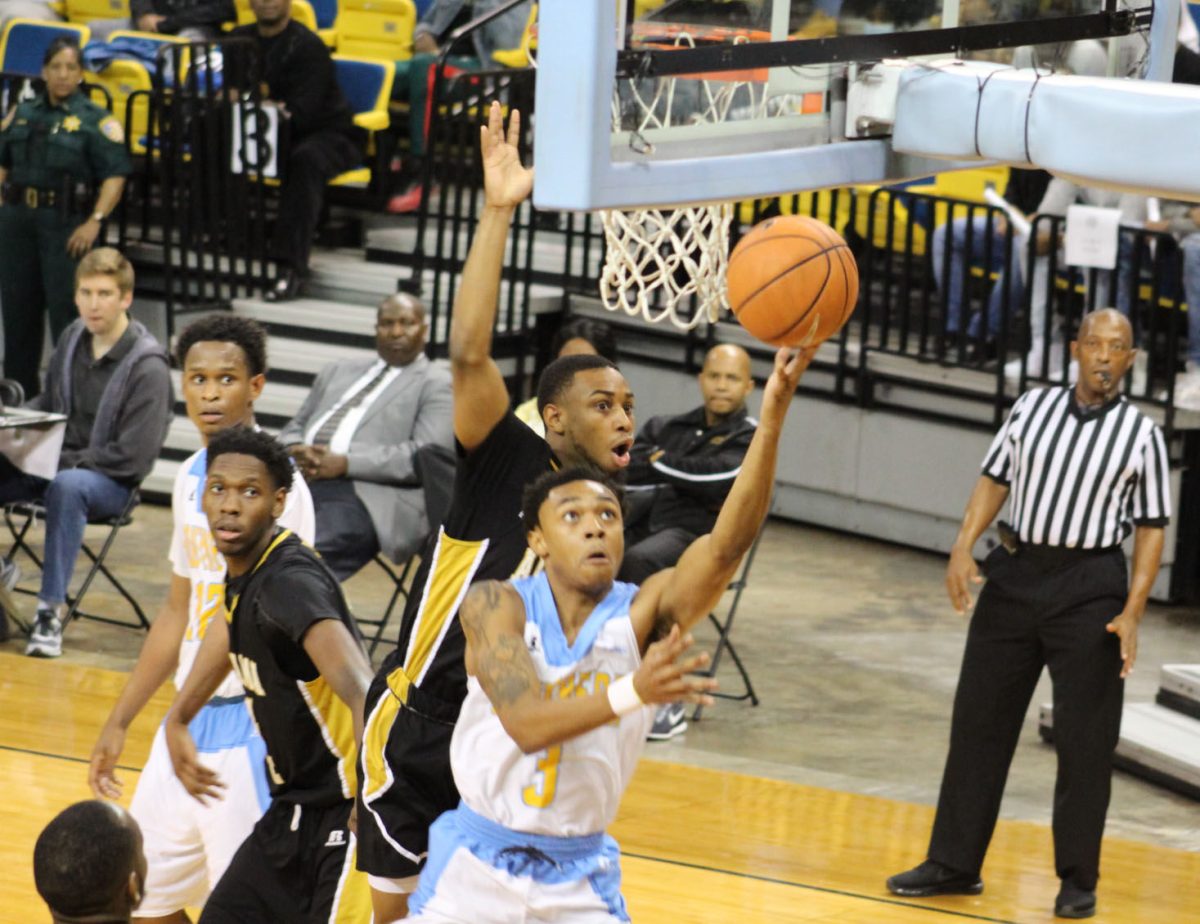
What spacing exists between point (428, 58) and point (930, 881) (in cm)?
837

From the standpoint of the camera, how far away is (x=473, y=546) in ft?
14.1

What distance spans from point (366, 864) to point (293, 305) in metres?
8.06

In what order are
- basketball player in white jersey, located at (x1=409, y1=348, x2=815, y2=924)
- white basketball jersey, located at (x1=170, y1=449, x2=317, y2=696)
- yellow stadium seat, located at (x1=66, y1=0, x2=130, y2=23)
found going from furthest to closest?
yellow stadium seat, located at (x1=66, y1=0, x2=130, y2=23)
white basketball jersey, located at (x1=170, y1=449, x2=317, y2=696)
basketball player in white jersey, located at (x1=409, y1=348, x2=815, y2=924)

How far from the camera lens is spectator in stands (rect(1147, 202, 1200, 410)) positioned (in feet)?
32.1

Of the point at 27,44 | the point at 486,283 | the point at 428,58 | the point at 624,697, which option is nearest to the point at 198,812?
the point at 486,283

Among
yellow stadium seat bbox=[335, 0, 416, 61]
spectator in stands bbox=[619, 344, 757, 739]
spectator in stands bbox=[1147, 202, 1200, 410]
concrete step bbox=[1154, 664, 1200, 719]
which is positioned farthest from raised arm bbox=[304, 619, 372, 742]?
yellow stadium seat bbox=[335, 0, 416, 61]

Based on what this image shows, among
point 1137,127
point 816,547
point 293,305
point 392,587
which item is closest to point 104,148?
point 293,305

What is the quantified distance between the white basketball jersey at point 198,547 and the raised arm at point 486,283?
38.9 inches

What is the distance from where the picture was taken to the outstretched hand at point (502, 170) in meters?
4.12

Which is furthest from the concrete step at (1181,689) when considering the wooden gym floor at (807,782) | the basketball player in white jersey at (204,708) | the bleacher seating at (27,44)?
the bleacher seating at (27,44)

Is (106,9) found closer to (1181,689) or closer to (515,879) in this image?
(1181,689)

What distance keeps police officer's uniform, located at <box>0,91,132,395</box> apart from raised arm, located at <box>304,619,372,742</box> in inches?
305

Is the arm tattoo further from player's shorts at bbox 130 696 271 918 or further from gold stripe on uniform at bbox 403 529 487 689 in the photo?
player's shorts at bbox 130 696 271 918

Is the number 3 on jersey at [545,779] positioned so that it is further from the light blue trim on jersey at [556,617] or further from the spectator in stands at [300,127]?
the spectator in stands at [300,127]
